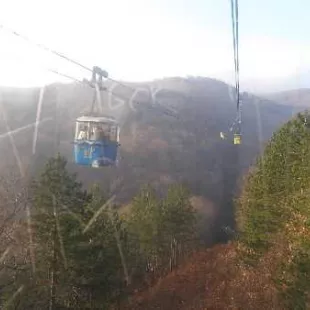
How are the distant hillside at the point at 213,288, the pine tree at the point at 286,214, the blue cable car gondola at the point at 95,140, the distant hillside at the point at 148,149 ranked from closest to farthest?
the blue cable car gondola at the point at 95,140 → the pine tree at the point at 286,214 → the distant hillside at the point at 213,288 → the distant hillside at the point at 148,149

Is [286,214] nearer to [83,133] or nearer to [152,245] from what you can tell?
[83,133]

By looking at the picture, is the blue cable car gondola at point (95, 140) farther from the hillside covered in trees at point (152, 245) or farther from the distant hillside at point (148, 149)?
the distant hillside at point (148, 149)

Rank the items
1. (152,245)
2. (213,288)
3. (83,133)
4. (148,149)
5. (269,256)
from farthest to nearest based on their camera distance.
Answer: (148,149), (152,245), (213,288), (269,256), (83,133)

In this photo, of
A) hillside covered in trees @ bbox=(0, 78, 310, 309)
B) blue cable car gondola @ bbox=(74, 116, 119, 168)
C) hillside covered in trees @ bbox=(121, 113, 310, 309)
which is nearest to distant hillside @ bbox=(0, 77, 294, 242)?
hillside covered in trees @ bbox=(0, 78, 310, 309)

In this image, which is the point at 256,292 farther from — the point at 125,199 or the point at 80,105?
the point at 80,105

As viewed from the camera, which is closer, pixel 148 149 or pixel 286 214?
pixel 286 214

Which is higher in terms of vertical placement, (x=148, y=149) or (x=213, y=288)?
(x=148, y=149)

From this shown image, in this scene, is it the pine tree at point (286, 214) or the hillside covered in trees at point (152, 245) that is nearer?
the hillside covered in trees at point (152, 245)

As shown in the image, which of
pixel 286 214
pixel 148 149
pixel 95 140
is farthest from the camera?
pixel 148 149

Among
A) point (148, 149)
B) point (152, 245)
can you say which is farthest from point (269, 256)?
point (148, 149)

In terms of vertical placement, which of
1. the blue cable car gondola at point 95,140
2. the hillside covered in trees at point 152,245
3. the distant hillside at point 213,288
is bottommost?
the distant hillside at point 213,288

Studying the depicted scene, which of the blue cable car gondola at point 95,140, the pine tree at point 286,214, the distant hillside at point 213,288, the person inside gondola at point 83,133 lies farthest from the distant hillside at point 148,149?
the person inside gondola at point 83,133
